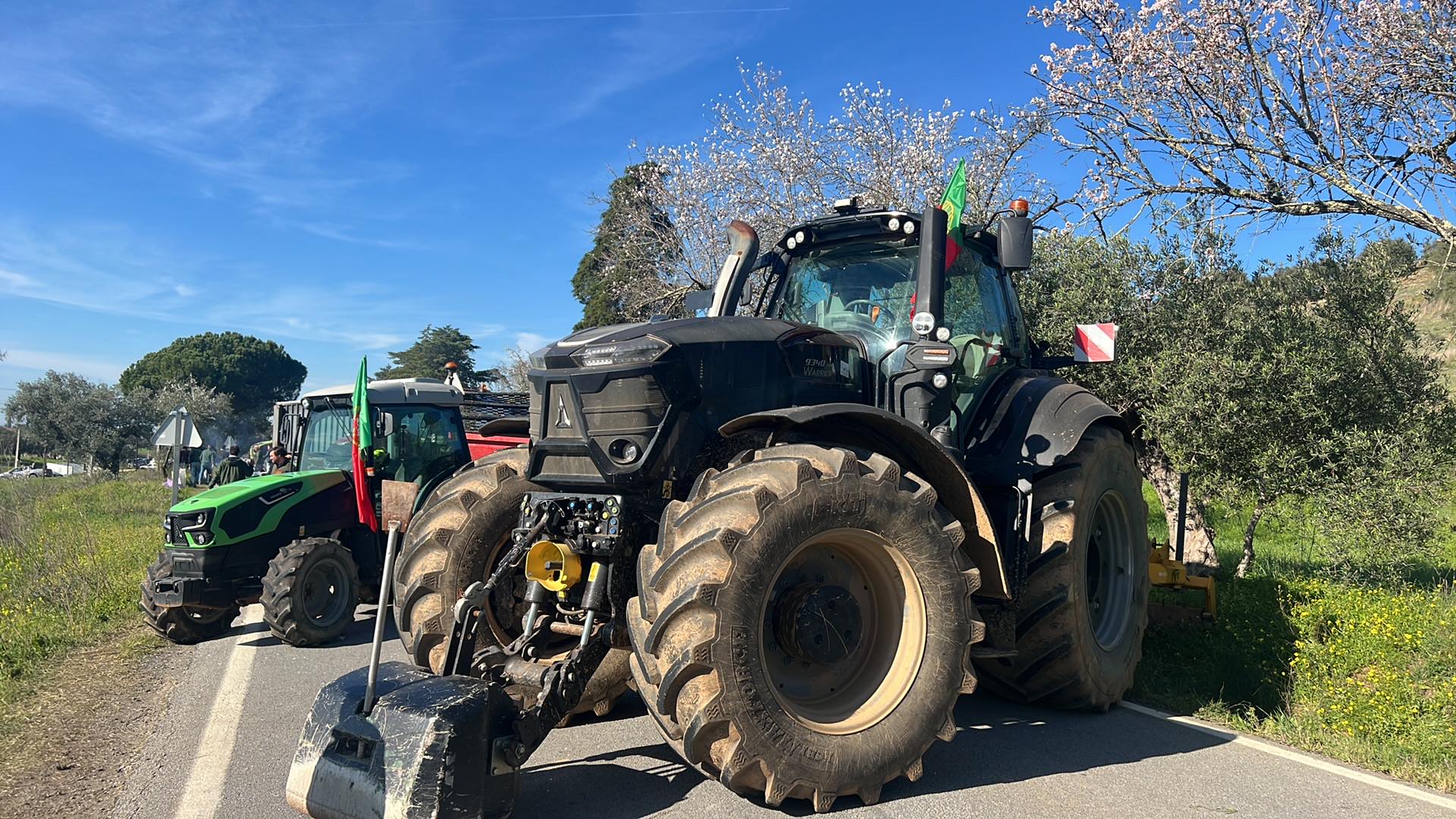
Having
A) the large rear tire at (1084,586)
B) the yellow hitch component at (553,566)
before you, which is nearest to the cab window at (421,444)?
the yellow hitch component at (553,566)

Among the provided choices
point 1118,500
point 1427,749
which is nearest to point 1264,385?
point 1118,500

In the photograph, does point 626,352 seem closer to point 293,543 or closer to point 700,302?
point 700,302

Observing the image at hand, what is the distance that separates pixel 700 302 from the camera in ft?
21.5

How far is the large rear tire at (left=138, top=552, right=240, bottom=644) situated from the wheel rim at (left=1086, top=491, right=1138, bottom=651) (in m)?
7.26

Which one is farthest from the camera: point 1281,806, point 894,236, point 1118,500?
point 1118,500

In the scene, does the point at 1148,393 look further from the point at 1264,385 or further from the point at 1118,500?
the point at 1118,500

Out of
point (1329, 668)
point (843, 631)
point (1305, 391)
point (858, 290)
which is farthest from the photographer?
point (1305, 391)

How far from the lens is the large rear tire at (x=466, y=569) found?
509cm

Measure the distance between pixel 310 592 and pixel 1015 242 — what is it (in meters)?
6.67

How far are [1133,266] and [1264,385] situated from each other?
7.18 feet

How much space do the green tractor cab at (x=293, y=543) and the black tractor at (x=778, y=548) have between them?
12.9 feet

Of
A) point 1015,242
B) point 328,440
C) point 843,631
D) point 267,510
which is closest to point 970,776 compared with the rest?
point 843,631

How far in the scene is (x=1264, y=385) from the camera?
28.3 ft

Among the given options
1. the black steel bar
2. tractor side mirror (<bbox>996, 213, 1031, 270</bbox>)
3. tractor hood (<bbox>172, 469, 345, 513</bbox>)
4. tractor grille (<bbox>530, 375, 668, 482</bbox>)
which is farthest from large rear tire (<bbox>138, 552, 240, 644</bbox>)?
the black steel bar
